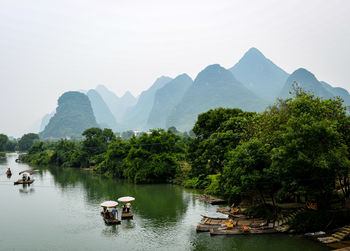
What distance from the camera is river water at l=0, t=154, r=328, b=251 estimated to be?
46.7ft

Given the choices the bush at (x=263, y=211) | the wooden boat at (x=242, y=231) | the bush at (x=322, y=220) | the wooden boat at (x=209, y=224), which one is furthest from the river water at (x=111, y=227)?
the bush at (x=263, y=211)

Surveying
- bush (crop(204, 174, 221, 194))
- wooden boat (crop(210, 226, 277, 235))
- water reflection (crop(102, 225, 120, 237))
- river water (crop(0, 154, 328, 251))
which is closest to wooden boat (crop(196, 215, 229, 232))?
river water (crop(0, 154, 328, 251))

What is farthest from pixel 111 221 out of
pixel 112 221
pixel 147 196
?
pixel 147 196

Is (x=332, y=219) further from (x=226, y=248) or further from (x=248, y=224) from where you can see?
(x=226, y=248)

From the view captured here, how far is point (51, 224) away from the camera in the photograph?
18359 mm

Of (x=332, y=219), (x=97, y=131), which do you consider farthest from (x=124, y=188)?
(x=97, y=131)

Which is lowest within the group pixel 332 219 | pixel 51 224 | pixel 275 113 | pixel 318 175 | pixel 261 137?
pixel 51 224

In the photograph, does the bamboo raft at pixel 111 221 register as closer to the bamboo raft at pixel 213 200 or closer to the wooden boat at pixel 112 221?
the wooden boat at pixel 112 221

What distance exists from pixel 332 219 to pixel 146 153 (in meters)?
22.8

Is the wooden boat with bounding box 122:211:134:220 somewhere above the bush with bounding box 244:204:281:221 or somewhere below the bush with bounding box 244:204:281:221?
below

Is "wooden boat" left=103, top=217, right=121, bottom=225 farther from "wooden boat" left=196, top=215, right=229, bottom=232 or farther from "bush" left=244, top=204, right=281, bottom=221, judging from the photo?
"bush" left=244, top=204, right=281, bottom=221

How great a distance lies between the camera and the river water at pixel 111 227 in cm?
1423

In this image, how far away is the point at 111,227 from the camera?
1719 cm

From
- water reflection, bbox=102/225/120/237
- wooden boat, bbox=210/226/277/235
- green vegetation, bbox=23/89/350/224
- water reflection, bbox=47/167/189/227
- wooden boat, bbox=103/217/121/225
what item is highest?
green vegetation, bbox=23/89/350/224
